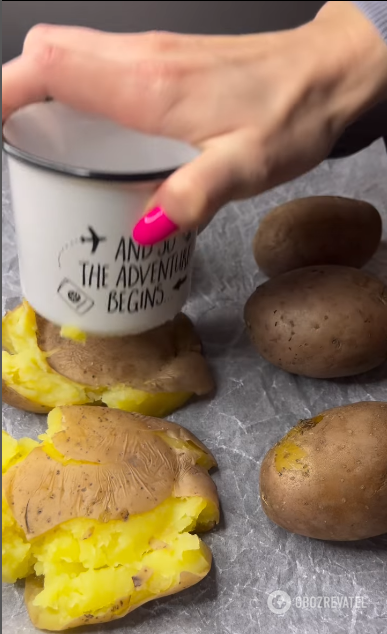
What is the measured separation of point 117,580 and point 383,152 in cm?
107

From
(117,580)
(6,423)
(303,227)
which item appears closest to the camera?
(117,580)

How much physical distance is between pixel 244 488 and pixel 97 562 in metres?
0.23

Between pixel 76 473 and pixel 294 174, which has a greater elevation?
pixel 294 174

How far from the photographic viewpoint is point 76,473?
0.77m

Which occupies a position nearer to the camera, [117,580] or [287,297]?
[117,580]

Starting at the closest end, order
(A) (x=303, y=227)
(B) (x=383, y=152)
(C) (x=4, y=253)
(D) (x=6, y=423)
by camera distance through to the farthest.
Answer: (D) (x=6, y=423) < (A) (x=303, y=227) < (C) (x=4, y=253) < (B) (x=383, y=152)

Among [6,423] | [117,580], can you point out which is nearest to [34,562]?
[117,580]

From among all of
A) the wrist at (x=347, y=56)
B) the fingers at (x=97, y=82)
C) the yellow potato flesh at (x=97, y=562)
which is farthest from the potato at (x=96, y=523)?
the wrist at (x=347, y=56)

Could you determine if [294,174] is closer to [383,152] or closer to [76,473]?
[76,473]
